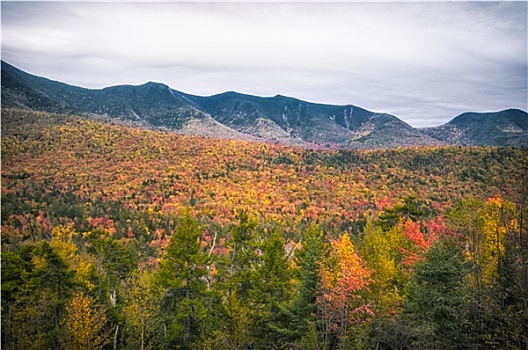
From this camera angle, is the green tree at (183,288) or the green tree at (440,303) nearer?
the green tree at (440,303)

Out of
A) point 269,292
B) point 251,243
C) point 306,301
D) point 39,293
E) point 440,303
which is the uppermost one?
point 440,303

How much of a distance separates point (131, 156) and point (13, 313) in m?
84.2

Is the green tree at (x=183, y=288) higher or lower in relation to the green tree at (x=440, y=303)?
lower

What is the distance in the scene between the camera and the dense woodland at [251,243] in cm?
1581

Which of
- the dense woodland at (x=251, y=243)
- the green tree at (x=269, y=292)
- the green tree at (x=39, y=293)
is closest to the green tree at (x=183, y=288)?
the dense woodland at (x=251, y=243)

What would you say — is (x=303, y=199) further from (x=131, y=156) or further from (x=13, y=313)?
(x=13, y=313)

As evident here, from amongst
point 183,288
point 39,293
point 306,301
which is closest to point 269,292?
point 306,301

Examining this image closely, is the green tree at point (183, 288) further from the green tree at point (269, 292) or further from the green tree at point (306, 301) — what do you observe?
the green tree at point (306, 301)

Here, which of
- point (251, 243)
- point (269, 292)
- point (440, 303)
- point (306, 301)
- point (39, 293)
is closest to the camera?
point (440, 303)

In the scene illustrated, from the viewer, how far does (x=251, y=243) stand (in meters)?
23.8

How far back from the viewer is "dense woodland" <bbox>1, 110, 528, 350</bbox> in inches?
622

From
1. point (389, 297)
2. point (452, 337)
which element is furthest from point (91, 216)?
point (452, 337)

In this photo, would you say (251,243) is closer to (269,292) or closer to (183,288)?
(269,292)

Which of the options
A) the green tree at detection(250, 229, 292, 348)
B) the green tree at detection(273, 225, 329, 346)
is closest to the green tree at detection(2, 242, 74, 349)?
the green tree at detection(250, 229, 292, 348)
